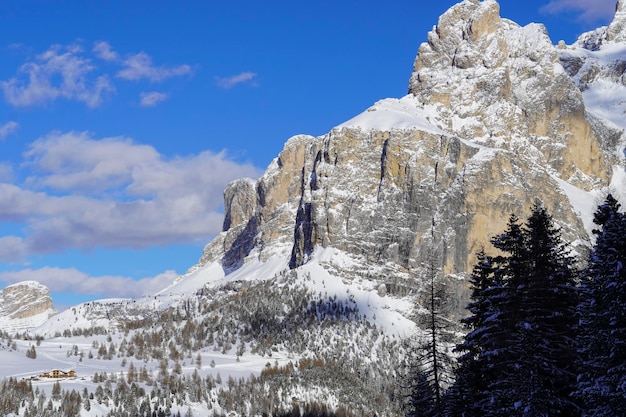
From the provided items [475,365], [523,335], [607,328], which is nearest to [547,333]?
[523,335]

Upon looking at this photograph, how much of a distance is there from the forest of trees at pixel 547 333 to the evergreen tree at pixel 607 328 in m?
0.04

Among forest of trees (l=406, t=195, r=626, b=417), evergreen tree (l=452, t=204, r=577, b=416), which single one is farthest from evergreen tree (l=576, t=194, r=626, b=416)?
evergreen tree (l=452, t=204, r=577, b=416)

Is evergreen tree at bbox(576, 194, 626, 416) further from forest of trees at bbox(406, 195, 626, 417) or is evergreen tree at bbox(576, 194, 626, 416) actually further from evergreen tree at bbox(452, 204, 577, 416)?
evergreen tree at bbox(452, 204, 577, 416)

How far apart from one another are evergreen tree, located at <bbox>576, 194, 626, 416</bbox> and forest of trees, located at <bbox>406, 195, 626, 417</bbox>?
45mm

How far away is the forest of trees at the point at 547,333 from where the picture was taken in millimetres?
34469

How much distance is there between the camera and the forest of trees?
113ft

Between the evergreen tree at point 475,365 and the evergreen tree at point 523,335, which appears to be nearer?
the evergreen tree at point 523,335

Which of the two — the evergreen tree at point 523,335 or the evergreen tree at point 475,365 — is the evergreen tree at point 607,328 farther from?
the evergreen tree at point 475,365

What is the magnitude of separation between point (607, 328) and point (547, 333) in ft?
33.4

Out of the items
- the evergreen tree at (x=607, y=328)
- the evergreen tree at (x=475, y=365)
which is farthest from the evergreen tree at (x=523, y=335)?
the evergreen tree at (x=607, y=328)

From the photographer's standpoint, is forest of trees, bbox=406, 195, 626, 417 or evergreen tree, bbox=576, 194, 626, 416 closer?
evergreen tree, bbox=576, 194, 626, 416

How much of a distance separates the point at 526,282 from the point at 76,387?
155236 millimetres

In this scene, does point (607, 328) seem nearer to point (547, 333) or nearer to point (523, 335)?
point (523, 335)

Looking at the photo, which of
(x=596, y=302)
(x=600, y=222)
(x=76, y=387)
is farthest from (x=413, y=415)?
(x=76, y=387)
